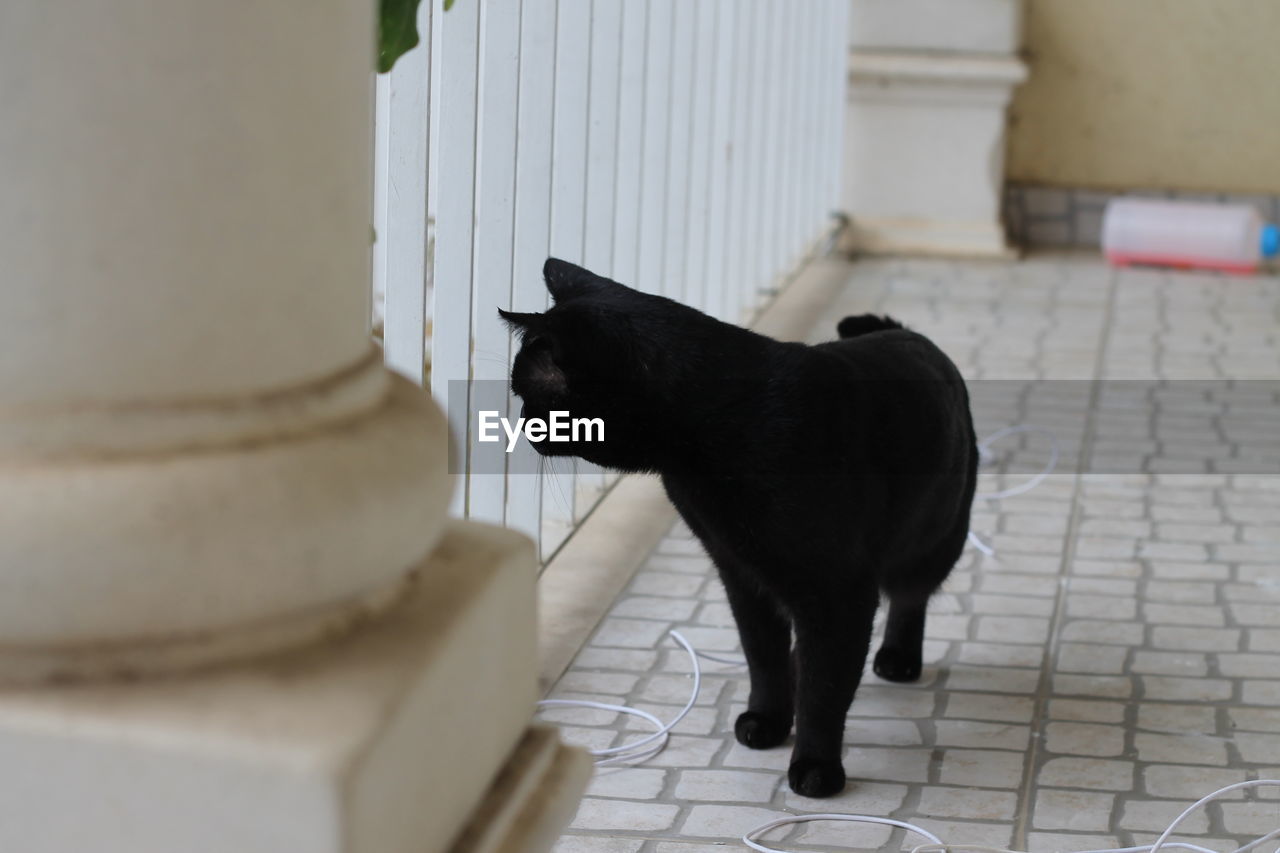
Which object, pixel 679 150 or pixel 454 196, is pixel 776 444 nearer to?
pixel 454 196

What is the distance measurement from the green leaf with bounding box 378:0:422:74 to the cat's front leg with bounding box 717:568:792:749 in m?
1.02

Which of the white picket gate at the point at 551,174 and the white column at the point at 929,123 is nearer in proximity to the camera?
the white picket gate at the point at 551,174

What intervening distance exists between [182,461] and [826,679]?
1447 millimetres

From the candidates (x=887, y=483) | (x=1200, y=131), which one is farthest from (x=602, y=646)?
(x=1200, y=131)

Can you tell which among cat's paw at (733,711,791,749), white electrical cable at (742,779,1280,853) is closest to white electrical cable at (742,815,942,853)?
white electrical cable at (742,779,1280,853)

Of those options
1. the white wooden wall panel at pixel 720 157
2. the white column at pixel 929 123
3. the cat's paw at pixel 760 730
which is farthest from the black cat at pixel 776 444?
the white column at pixel 929 123

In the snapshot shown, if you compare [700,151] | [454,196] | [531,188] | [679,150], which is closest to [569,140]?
[531,188]

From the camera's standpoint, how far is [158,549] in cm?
86

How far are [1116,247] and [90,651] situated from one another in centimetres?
621

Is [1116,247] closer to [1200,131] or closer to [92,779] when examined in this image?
[1200,131]

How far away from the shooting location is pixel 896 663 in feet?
8.71

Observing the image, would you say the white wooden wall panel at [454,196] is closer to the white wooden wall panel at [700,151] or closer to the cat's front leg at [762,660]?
the cat's front leg at [762,660]

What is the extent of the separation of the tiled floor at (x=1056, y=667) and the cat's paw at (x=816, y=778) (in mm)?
21

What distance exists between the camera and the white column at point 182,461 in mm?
852
